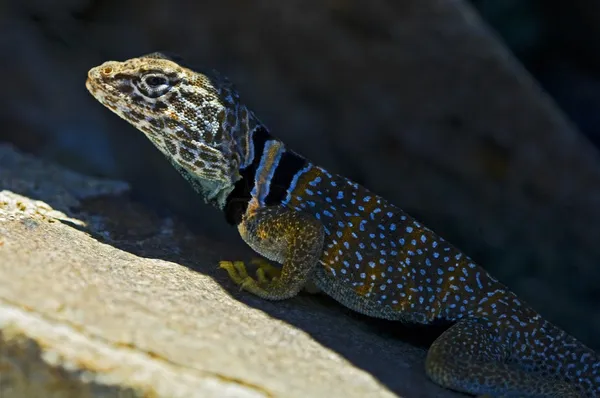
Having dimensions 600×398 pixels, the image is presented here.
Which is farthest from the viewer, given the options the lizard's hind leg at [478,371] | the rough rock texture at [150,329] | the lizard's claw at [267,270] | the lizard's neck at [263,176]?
the lizard's claw at [267,270]

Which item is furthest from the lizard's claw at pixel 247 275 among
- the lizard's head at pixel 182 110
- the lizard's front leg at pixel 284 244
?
the lizard's head at pixel 182 110

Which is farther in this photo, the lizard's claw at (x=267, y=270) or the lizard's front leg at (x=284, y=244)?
the lizard's claw at (x=267, y=270)

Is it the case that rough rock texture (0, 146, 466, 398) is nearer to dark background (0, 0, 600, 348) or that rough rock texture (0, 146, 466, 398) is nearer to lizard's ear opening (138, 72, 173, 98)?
lizard's ear opening (138, 72, 173, 98)

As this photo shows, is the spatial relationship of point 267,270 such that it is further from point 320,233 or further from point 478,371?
point 478,371

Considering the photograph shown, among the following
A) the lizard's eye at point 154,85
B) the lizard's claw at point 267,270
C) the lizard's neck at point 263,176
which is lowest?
the lizard's claw at point 267,270

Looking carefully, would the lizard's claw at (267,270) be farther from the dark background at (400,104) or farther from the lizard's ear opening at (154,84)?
the lizard's ear opening at (154,84)

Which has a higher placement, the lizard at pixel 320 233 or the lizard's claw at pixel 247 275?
the lizard at pixel 320 233

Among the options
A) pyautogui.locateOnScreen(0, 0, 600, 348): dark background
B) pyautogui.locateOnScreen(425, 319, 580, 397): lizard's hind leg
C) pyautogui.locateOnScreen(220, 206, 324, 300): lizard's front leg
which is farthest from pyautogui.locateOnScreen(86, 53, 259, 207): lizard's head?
pyautogui.locateOnScreen(425, 319, 580, 397): lizard's hind leg

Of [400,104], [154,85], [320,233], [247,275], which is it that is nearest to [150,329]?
[247,275]

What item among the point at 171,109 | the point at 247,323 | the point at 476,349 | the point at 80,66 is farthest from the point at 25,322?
the point at 80,66
